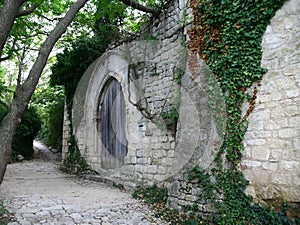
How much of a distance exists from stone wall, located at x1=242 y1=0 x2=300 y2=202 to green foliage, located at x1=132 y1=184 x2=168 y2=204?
1.82 meters

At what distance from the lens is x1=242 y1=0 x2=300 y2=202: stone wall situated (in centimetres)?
289

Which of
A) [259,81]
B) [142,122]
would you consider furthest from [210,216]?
[142,122]

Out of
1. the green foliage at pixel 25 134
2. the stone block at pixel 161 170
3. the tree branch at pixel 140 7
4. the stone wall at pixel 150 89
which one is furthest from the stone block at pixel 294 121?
the green foliage at pixel 25 134

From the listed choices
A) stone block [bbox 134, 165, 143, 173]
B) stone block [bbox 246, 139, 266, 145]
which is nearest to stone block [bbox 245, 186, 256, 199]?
stone block [bbox 246, 139, 266, 145]

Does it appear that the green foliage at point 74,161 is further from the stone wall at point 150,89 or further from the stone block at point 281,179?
the stone block at point 281,179

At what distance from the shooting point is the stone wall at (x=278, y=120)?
9.49 ft

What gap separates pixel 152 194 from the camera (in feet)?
15.7

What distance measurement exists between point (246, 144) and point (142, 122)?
107 inches

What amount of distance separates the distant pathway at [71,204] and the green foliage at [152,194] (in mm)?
181

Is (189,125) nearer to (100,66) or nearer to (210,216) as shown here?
(210,216)

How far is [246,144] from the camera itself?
3268mm

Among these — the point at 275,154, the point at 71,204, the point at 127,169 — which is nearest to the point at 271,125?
the point at 275,154

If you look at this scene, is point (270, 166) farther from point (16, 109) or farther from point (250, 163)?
point (16, 109)

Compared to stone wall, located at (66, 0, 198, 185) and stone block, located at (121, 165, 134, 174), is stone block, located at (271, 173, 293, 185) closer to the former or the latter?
stone wall, located at (66, 0, 198, 185)
